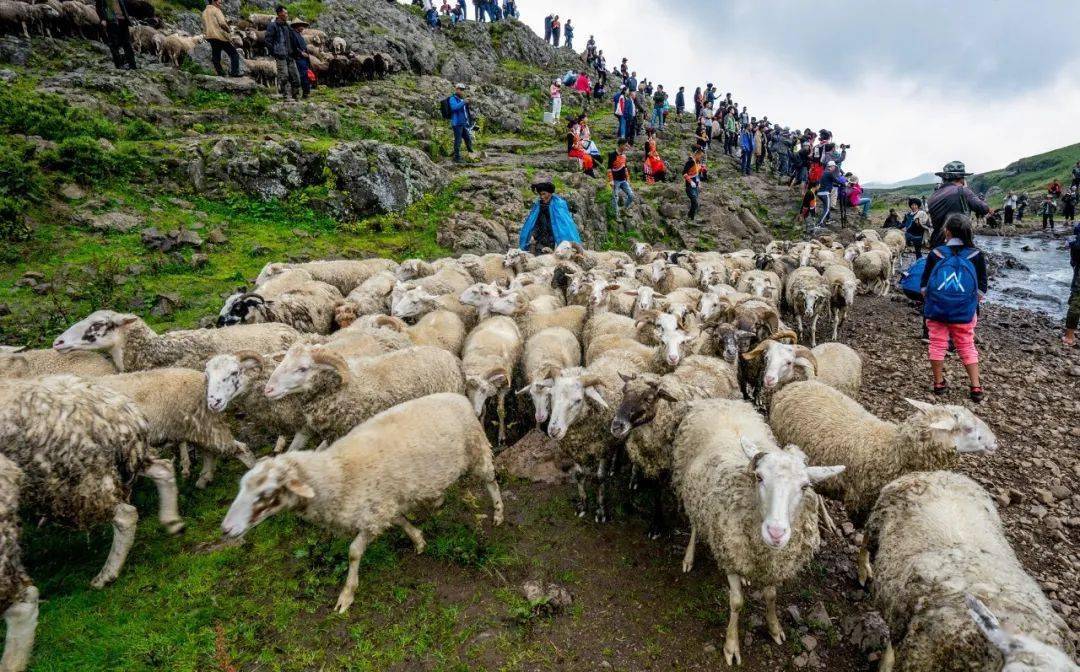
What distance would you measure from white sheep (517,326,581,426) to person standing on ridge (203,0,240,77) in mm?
18580

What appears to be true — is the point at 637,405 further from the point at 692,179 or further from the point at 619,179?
the point at 692,179

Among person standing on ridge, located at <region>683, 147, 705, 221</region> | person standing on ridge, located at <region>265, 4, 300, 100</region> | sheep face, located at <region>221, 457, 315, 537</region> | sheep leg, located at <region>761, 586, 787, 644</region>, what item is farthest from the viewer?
person standing on ridge, located at <region>683, 147, 705, 221</region>

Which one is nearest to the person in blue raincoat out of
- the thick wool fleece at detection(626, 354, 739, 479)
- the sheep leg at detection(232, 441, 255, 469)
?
the thick wool fleece at detection(626, 354, 739, 479)

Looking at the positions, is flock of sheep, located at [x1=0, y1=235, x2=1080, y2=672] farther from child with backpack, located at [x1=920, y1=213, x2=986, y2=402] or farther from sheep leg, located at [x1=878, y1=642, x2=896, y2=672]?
child with backpack, located at [x1=920, y1=213, x2=986, y2=402]

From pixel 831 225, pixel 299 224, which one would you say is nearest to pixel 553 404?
pixel 299 224

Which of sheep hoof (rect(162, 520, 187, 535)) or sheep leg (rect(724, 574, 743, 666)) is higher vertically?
sheep hoof (rect(162, 520, 187, 535))

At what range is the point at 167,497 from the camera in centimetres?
511

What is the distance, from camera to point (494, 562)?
5180 millimetres

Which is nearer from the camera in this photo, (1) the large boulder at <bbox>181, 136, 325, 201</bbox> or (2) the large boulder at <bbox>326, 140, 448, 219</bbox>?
(1) the large boulder at <bbox>181, 136, 325, 201</bbox>

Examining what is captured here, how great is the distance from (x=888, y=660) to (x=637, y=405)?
9.50ft

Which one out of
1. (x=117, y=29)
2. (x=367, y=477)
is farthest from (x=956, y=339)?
(x=117, y=29)

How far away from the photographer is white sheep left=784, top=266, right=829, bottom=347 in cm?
1174

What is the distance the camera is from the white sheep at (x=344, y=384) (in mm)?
5625

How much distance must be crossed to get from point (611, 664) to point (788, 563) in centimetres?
174
